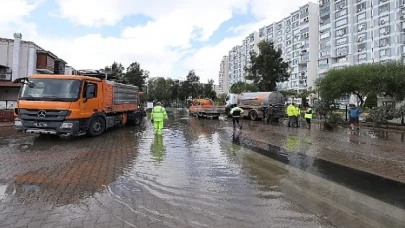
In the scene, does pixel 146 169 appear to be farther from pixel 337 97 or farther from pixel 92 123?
pixel 337 97

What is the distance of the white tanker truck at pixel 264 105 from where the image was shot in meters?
26.1

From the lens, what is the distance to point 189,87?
8131cm

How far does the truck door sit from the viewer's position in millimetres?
12133

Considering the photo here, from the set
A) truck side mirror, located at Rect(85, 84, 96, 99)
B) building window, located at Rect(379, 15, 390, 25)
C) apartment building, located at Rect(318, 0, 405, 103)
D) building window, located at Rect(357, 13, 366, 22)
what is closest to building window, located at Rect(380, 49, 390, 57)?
apartment building, located at Rect(318, 0, 405, 103)

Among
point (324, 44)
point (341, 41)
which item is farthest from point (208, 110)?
point (324, 44)

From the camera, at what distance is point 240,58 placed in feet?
413

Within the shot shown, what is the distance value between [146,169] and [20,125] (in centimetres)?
704

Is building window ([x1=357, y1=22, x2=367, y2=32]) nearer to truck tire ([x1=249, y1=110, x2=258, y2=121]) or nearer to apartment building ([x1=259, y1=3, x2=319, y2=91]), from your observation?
apartment building ([x1=259, y1=3, x2=319, y2=91])

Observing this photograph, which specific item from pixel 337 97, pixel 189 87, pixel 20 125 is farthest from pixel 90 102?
pixel 189 87

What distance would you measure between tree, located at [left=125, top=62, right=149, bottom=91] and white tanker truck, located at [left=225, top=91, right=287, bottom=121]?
100 feet

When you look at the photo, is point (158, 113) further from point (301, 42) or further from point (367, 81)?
point (301, 42)

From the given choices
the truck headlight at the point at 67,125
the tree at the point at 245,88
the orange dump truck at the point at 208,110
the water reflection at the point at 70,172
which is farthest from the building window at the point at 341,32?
the truck headlight at the point at 67,125

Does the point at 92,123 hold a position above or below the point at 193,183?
above

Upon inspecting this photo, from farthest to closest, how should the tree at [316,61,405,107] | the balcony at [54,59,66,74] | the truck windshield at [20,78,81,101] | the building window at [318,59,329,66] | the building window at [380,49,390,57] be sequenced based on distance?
the building window at [318,59,329,66] → the building window at [380,49,390,57] → the balcony at [54,59,66,74] → the tree at [316,61,405,107] → the truck windshield at [20,78,81,101]
